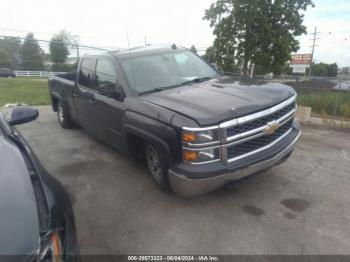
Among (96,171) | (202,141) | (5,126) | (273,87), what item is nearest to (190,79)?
(273,87)

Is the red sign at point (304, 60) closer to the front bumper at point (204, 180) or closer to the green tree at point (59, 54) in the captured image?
the green tree at point (59, 54)

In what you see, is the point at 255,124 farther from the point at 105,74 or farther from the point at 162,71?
the point at 105,74

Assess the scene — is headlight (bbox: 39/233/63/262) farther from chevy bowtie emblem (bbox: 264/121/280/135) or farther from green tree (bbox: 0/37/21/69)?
green tree (bbox: 0/37/21/69)

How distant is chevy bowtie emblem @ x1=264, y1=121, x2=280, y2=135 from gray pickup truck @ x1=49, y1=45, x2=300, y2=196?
11mm

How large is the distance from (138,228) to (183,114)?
1.30 meters

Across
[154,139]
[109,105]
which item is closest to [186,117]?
[154,139]

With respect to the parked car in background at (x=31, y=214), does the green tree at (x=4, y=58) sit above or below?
above

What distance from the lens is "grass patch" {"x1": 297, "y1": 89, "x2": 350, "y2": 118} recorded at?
29.3 feet

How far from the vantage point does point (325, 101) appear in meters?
9.46

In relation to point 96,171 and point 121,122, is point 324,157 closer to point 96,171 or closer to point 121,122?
point 121,122

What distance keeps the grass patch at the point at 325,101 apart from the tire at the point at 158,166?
7.27 m

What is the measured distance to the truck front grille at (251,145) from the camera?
2.96 meters

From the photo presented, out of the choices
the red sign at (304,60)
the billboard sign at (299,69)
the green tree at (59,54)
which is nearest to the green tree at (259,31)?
the green tree at (59,54)

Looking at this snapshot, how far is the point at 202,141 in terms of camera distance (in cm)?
279
